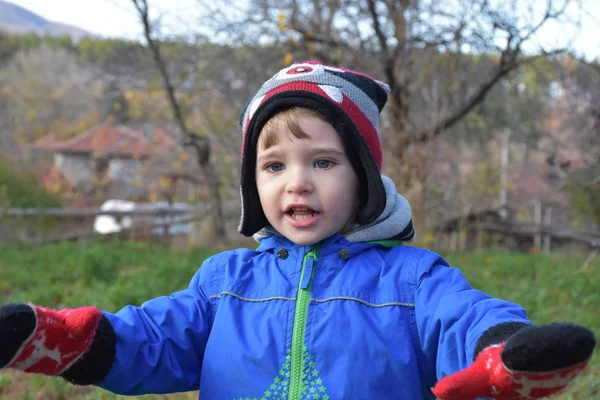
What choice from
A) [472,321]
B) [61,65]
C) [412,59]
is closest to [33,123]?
[61,65]

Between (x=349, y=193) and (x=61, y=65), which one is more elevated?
(x=61, y=65)

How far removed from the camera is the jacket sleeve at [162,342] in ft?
4.88

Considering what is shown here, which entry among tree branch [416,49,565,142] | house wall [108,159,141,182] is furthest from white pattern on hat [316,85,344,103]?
house wall [108,159,141,182]

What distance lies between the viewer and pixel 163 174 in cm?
1309

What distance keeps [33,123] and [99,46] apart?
72.4 ft

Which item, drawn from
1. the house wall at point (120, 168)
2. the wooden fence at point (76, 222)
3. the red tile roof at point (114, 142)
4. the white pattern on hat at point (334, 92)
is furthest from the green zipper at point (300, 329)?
the house wall at point (120, 168)

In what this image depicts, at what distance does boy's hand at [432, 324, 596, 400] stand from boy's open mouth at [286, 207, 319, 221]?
25.8 inches

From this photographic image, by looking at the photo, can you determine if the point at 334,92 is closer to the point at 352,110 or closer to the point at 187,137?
the point at 352,110

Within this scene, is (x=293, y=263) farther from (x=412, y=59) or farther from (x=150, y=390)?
(x=412, y=59)

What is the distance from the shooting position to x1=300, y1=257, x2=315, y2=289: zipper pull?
155cm

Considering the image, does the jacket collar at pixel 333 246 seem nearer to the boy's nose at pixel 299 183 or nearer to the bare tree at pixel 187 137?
the boy's nose at pixel 299 183

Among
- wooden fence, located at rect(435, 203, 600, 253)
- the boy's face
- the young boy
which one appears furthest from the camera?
wooden fence, located at rect(435, 203, 600, 253)

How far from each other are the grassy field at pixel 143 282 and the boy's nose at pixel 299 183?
181cm

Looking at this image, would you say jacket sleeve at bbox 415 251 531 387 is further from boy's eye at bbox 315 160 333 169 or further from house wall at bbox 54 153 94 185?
house wall at bbox 54 153 94 185
